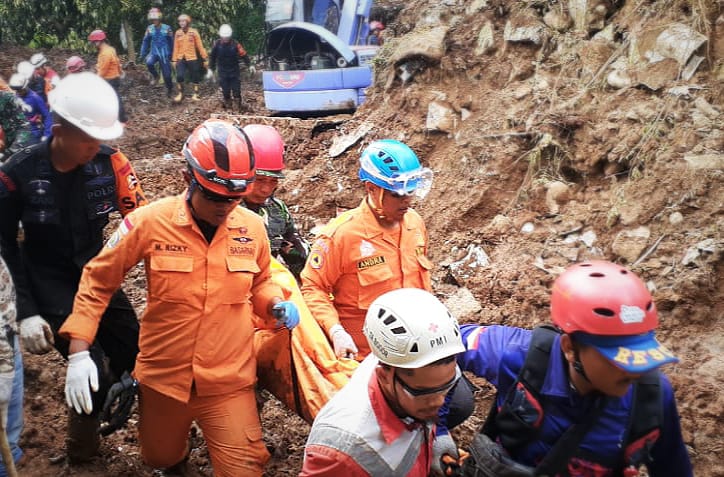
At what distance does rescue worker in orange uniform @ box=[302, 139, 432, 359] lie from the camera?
338 centimetres

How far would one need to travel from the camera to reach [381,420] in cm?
199

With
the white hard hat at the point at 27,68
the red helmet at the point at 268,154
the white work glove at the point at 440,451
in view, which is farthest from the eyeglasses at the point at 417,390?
the white hard hat at the point at 27,68

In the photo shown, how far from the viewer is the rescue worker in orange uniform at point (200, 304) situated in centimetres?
276

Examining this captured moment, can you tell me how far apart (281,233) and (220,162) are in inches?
64.2

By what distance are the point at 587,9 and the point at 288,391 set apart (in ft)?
17.1

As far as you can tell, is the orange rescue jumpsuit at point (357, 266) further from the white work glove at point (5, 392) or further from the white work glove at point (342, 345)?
the white work glove at point (5, 392)

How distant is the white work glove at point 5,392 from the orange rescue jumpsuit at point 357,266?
1431mm

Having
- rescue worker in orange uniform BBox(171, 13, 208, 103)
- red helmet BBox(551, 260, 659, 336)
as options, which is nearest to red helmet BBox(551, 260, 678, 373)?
red helmet BBox(551, 260, 659, 336)

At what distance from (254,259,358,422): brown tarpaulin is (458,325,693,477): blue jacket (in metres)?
1.01

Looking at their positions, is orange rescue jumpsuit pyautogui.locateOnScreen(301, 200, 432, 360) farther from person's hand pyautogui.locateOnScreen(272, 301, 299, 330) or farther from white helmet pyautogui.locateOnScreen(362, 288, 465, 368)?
white helmet pyautogui.locateOnScreen(362, 288, 465, 368)

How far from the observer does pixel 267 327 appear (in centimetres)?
324

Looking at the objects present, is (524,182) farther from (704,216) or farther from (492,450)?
(492,450)

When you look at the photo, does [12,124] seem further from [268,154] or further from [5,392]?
[5,392]

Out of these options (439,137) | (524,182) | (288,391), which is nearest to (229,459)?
(288,391)
